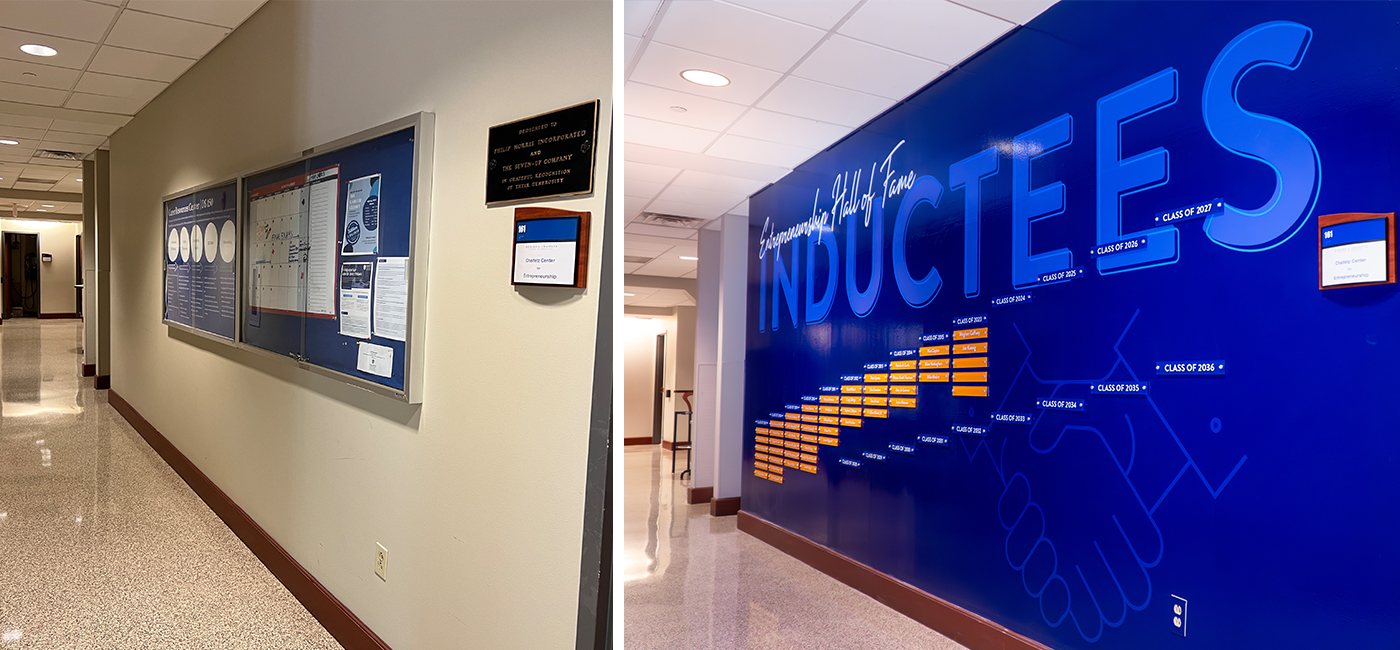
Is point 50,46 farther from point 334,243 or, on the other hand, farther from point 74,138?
point 334,243

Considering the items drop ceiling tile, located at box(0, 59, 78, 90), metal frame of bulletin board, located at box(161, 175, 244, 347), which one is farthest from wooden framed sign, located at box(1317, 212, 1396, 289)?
drop ceiling tile, located at box(0, 59, 78, 90)

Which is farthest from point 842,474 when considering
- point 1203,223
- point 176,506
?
point 176,506

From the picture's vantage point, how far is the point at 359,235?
2248mm

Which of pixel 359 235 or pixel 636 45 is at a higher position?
pixel 636 45

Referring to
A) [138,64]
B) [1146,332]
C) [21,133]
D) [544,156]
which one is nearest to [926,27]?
[1146,332]

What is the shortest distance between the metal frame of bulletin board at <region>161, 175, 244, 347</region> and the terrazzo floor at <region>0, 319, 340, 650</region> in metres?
0.83

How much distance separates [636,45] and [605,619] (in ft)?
7.47

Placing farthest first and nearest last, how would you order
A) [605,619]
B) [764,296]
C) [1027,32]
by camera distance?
[764,296]
[1027,32]
[605,619]

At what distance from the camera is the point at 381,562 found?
7.00 feet

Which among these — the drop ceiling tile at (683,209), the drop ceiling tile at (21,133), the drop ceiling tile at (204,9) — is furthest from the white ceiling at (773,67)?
the drop ceiling tile at (21,133)

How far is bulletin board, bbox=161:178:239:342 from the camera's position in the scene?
3312mm

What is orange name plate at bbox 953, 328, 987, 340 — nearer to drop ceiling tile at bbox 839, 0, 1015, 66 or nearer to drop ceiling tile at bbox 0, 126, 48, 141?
drop ceiling tile at bbox 839, 0, 1015, 66

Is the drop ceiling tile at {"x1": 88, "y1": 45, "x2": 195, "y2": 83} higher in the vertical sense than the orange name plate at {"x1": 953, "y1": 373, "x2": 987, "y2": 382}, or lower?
higher

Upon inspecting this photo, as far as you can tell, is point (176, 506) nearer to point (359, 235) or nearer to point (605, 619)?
point (359, 235)
